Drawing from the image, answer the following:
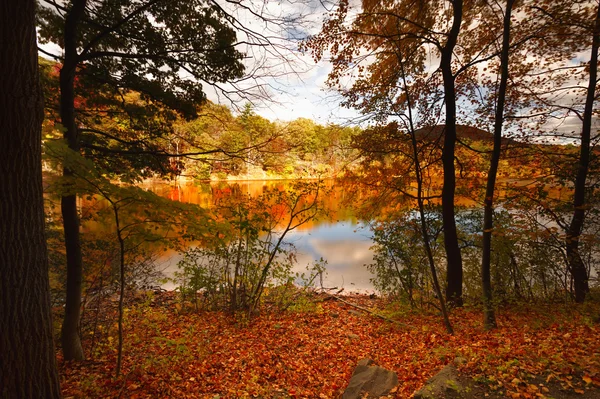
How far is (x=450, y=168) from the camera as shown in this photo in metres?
6.70

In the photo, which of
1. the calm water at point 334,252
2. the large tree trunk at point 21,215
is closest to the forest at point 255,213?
the large tree trunk at point 21,215

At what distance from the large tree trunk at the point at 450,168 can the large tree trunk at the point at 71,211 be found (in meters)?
6.91

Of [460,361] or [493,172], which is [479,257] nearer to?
[493,172]

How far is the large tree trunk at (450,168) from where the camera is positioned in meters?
6.01

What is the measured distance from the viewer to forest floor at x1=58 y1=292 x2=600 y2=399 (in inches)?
123

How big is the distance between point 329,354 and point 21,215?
17.2 feet

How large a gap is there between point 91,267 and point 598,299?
11.7m

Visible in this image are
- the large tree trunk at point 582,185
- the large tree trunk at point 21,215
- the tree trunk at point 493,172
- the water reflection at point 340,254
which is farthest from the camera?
the water reflection at point 340,254

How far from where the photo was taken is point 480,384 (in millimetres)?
3014

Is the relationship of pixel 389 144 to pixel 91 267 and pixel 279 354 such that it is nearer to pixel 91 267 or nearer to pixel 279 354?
pixel 279 354

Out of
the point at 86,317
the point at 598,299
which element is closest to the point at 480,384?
the point at 598,299

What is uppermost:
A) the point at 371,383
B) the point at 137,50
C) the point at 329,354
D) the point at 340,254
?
the point at 137,50

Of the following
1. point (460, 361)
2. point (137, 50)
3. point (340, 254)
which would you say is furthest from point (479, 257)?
point (137, 50)

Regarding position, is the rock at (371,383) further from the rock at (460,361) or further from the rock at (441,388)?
the rock at (460,361)
